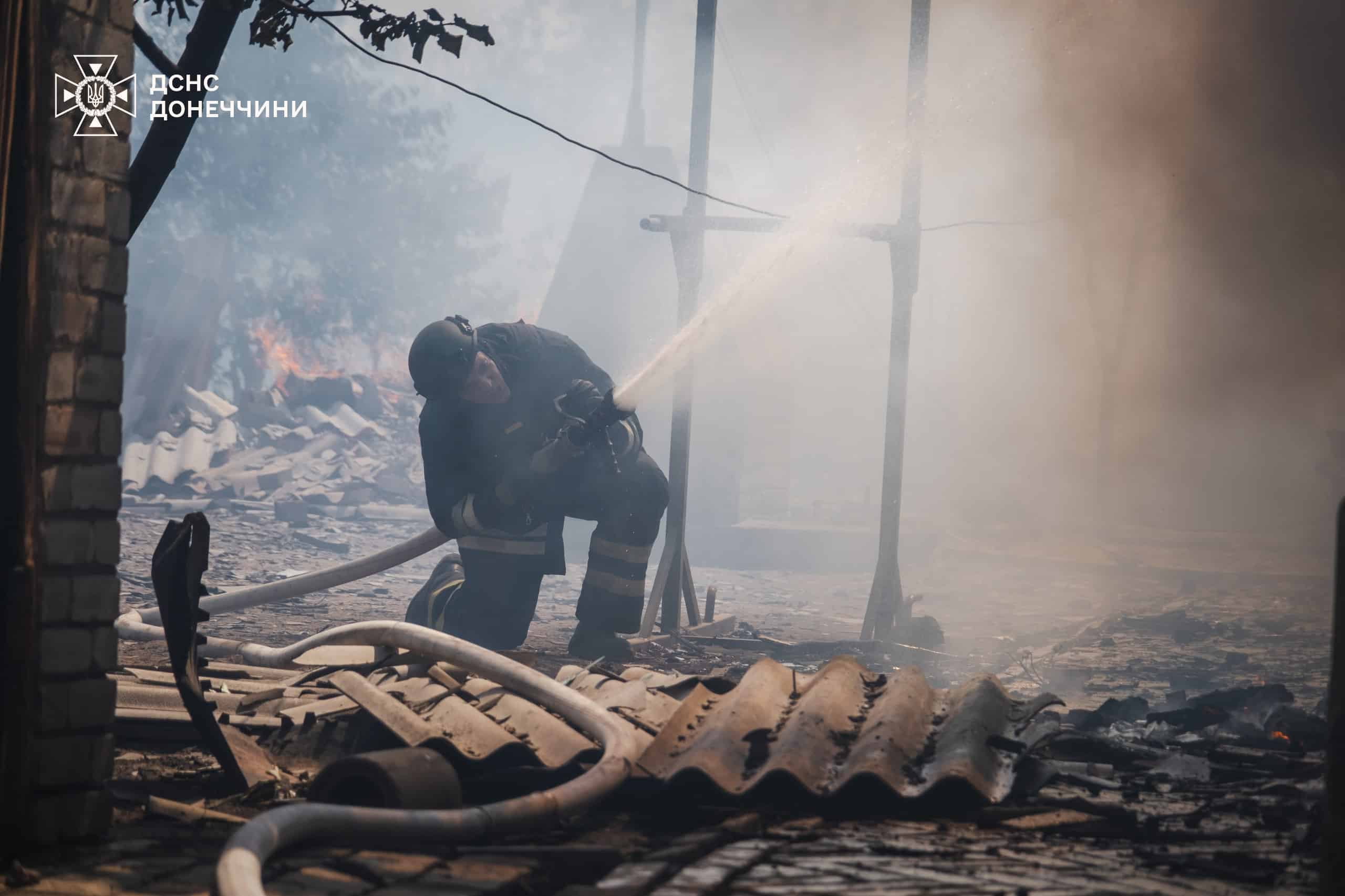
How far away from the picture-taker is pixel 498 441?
5.93 m

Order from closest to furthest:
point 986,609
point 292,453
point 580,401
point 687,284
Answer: point 580,401 → point 687,284 → point 986,609 → point 292,453

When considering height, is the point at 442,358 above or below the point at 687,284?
below

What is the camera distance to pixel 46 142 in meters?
2.57

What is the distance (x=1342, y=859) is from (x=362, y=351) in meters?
30.8

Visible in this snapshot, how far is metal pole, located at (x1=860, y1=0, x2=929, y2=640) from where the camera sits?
7266 millimetres

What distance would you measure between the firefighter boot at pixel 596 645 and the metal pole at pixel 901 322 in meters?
2.03

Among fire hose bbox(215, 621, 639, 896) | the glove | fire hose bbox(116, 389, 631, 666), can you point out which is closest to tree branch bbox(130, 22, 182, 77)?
fire hose bbox(215, 621, 639, 896)

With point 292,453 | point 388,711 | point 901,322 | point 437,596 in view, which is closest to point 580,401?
point 437,596

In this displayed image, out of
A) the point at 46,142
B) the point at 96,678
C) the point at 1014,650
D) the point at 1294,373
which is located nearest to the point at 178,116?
the point at 46,142

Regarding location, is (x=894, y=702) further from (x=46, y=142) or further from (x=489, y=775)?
(x=46, y=142)

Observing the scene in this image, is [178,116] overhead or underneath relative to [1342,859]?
overhead

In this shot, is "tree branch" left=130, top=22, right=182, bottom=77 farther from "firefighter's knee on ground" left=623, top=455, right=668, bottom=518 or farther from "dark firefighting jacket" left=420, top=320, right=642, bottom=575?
"firefighter's knee on ground" left=623, top=455, right=668, bottom=518

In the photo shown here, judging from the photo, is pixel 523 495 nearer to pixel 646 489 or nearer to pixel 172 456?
pixel 646 489

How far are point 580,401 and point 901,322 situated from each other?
298 cm
